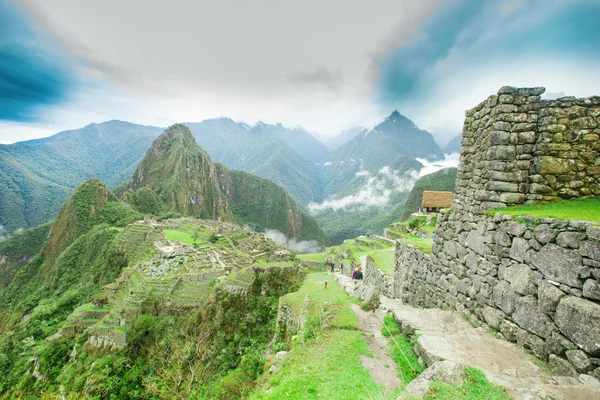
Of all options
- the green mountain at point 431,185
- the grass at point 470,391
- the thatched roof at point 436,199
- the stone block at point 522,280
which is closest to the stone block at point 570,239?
the stone block at point 522,280

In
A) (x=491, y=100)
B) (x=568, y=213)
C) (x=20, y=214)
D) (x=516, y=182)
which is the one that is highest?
(x=491, y=100)

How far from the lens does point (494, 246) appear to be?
15.4ft

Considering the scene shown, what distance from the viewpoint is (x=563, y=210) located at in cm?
400

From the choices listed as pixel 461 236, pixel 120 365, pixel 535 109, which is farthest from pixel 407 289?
pixel 120 365

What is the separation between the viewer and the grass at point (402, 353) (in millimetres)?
4321

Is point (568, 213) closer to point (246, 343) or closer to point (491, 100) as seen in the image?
point (491, 100)

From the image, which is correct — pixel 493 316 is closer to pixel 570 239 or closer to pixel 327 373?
pixel 570 239

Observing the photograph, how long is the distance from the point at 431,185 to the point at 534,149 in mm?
95343

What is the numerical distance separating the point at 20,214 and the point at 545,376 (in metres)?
235

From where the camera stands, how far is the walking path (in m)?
2.84

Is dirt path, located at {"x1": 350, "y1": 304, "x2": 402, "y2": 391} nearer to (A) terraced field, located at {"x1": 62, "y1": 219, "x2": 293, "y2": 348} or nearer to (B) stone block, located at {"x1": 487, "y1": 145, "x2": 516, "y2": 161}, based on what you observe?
(B) stone block, located at {"x1": 487, "y1": 145, "x2": 516, "y2": 161}

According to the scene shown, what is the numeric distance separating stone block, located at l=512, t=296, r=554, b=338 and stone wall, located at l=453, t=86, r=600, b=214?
1761 mm

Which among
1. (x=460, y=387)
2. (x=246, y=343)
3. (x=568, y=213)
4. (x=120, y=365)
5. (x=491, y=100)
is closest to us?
(x=460, y=387)

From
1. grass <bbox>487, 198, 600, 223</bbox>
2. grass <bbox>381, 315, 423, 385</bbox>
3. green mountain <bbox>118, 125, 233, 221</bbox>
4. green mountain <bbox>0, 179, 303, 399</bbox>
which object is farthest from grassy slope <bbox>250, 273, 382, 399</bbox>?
green mountain <bbox>118, 125, 233, 221</bbox>
